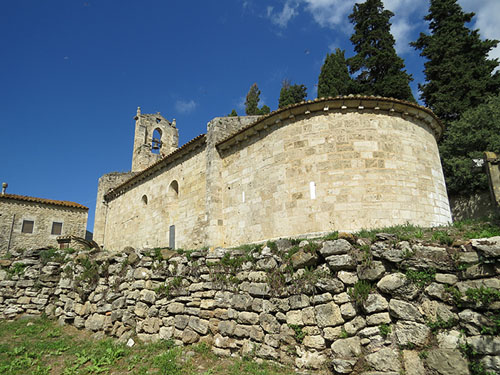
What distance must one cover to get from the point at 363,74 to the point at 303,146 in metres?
16.1

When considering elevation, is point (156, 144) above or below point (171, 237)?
above

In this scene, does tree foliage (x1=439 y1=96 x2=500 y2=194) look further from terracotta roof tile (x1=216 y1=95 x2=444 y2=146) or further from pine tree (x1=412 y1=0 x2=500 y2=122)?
terracotta roof tile (x1=216 y1=95 x2=444 y2=146)

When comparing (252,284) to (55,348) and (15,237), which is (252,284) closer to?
(55,348)

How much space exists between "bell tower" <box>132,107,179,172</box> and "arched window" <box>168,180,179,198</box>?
34.1ft

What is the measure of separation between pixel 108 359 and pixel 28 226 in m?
19.9

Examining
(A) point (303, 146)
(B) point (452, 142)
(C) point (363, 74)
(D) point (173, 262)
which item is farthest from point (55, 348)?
(C) point (363, 74)

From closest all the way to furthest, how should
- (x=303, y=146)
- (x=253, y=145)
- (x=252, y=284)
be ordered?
(x=252, y=284), (x=303, y=146), (x=253, y=145)

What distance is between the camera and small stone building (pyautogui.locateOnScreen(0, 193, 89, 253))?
2136 centimetres

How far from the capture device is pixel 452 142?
18.0 m

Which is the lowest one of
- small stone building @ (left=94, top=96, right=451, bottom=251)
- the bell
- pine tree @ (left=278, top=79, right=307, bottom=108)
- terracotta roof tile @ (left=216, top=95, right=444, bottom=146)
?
small stone building @ (left=94, top=96, right=451, bottom=251)

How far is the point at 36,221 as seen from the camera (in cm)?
2244

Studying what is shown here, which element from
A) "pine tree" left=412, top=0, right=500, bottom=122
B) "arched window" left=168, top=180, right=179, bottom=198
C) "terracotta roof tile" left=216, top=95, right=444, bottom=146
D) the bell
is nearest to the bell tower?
the bell

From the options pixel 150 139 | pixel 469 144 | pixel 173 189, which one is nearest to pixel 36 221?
pixel 150 139

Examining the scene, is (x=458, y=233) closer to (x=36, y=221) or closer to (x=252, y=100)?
(x=36, y=221)
